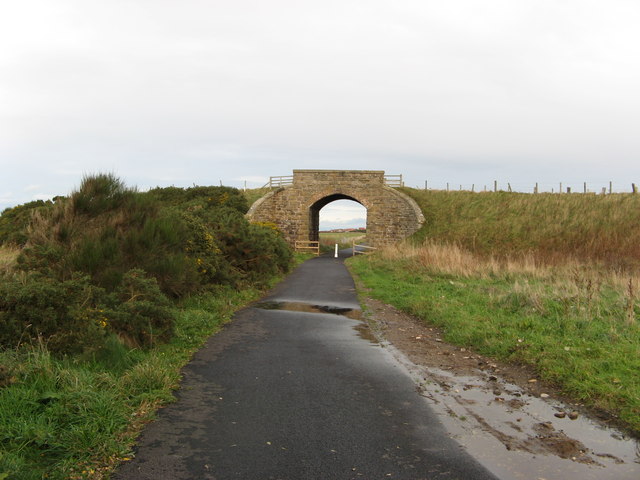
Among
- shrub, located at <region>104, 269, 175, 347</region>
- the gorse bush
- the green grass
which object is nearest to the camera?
the green grass

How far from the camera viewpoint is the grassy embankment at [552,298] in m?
7.34

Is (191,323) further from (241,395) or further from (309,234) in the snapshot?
(309,234)

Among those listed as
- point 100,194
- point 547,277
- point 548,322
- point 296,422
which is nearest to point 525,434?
point 296,422

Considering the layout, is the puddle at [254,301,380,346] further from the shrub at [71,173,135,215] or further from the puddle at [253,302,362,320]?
the shrub at [71,173,135,215]

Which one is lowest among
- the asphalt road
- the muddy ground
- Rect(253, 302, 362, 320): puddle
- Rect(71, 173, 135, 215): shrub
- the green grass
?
Rect(253, 302, 362, 320): puddle

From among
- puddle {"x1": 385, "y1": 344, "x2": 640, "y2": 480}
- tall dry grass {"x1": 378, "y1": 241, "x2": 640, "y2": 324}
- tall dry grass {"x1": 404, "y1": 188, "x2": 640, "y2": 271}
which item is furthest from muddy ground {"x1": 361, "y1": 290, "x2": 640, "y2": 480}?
tall dry grass {"x1": 404, "y1": 188, "x2": 640, "y2": 271}

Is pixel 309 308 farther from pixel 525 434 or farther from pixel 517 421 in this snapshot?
pixel 525 434

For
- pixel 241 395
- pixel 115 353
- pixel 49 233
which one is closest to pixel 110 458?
pixel 241 395

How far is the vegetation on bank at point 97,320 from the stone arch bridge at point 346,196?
83.4 ft

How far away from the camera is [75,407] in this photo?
5.13 m

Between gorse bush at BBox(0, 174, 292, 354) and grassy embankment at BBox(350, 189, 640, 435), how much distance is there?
19.4 feet

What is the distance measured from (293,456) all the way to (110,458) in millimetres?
1682

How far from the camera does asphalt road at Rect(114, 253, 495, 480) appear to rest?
4449 mm

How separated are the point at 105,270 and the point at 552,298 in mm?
10465
